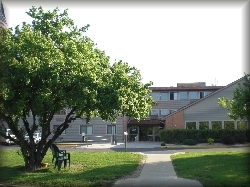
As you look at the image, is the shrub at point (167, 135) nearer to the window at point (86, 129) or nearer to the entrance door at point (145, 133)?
the entrance door at point (145, 133)

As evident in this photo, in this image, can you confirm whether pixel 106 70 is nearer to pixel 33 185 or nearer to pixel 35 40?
pixel 35 40

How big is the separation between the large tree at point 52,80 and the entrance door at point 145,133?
105 ft

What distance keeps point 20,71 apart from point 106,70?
4215mm

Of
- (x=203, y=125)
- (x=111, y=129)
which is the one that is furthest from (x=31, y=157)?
(x=111, y=129)

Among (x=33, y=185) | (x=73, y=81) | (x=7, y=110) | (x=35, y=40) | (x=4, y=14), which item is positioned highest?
(x=4, y=14)

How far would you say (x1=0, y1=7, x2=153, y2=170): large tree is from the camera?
526 inches

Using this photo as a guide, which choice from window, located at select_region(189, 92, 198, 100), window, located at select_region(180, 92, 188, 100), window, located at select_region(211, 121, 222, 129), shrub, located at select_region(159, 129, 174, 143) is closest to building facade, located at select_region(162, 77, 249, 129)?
window, located at select_region(211, 121, 222, 129)

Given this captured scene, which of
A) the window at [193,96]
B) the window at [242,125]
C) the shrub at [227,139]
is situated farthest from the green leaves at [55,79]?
the window at [193,96]

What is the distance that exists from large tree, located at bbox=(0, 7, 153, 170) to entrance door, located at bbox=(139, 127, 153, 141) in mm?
32023

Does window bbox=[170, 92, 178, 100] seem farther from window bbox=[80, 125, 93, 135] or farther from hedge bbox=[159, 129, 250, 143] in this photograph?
window bbox=[80, 125, 93, 135]

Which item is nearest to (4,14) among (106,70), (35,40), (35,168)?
(35,40)

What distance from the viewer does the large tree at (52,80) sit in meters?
13.4

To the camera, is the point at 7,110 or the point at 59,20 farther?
the point at 59,20

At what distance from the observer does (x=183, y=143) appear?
36.8 m
